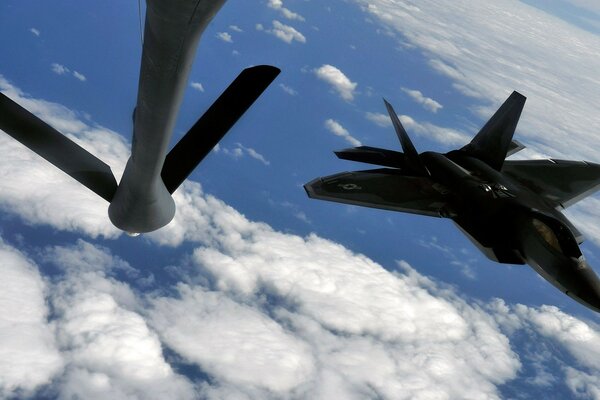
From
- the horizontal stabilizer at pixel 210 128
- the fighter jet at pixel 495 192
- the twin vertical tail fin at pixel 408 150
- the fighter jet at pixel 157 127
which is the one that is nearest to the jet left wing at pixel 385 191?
the fighter jet at pixel 495 192

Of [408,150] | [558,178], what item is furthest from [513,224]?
[558,178]

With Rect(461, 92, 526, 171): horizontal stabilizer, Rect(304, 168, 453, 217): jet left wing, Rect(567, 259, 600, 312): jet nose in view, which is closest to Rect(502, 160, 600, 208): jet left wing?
Rect(461, 92, 526, 171): horizontal stabilizer

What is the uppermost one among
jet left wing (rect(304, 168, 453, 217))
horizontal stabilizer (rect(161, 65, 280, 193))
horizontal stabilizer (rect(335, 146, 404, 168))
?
horizontal stabilizer (rect(161, 65, 280, 193))

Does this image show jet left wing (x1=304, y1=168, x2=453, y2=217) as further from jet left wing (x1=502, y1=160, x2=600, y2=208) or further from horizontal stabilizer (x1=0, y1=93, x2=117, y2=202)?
horizontal stabilizer (x1=0, y1=93, x2=117, y2=202)

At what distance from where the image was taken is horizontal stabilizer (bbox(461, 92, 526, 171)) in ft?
76.3

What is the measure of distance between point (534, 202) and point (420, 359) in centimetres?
14672

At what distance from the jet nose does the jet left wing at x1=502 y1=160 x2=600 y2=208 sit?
16.6ft

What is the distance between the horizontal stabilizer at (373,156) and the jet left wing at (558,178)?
5539mm

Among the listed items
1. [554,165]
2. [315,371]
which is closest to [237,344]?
[315,371]

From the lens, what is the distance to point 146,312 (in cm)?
16075

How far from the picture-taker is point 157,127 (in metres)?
6.45

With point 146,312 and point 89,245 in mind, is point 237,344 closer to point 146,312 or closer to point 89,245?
point 146,312

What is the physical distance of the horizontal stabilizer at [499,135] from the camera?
23.3 m

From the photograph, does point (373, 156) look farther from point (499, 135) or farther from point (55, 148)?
point (55, 148)
